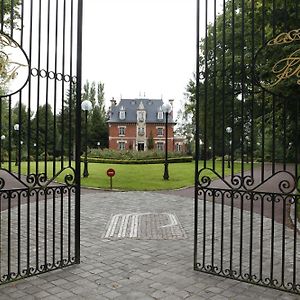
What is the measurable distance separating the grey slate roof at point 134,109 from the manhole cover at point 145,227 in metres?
48.2

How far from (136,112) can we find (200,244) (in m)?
53.4

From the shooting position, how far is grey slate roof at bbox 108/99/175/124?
5838cm

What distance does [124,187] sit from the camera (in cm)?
1583

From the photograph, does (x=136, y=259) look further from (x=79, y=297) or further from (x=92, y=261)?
(x=79, y=297)

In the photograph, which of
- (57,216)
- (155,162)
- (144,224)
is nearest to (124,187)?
(57,216)

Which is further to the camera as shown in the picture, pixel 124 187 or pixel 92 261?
pixel 124 187

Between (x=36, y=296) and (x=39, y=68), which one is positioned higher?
(x=39, y=68)

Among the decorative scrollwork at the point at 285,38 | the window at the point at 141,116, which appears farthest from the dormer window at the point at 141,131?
the decorative scrollwork at the point at 285,38

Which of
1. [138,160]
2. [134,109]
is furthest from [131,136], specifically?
[138,160]

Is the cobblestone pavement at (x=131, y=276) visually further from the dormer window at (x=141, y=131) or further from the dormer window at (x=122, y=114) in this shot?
the dormer window at (x=122, y=114)

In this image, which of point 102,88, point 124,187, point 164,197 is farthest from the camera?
point 102,88

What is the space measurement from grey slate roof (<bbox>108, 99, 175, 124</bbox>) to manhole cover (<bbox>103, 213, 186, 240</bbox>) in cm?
4817

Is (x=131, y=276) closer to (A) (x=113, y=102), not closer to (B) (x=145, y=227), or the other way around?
(B) (x=145, y=227)

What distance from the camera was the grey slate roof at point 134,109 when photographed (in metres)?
58.4
